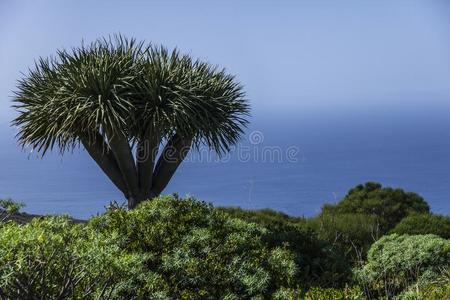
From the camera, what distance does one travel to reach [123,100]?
663 inches

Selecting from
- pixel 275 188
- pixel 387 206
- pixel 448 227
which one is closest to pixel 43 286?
pixel 448 227

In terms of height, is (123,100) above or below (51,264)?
above

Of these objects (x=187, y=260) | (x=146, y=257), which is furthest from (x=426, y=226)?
(x=146, y=257)

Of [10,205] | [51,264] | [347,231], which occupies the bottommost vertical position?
[51,264]

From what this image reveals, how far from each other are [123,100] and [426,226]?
369 inches

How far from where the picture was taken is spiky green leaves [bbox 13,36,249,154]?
17312 millimetres

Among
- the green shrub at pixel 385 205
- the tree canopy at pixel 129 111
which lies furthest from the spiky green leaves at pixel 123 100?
the green shrub at pixel 385 205

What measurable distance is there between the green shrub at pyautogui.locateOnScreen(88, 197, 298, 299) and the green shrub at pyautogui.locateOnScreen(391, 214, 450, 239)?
8.51 meters

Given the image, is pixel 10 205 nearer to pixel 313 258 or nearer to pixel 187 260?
Result: pixel 187 260

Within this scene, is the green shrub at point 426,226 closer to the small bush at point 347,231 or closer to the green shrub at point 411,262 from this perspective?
the small bush at point 347,231

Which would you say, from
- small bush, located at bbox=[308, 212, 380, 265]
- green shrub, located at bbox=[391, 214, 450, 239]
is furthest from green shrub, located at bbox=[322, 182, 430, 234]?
green shrub, located at bbox=[391, 214, 450, 239]

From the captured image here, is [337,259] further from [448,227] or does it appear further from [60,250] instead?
[448,227]

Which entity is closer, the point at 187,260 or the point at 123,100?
the point at 187,260

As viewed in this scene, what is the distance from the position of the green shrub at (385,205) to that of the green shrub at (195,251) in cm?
1395
